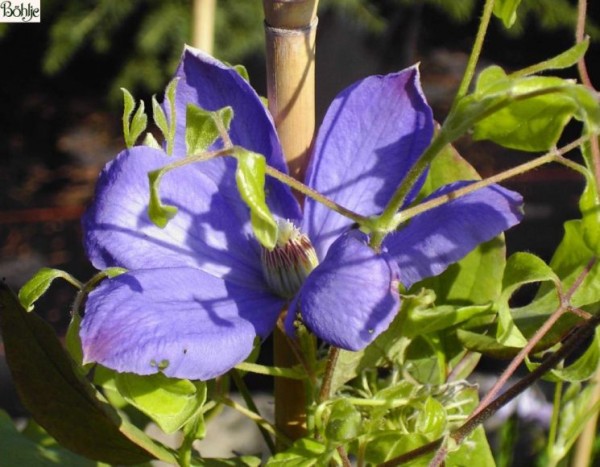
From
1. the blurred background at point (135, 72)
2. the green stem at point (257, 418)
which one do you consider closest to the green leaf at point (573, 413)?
the green stem at point (257, 418)

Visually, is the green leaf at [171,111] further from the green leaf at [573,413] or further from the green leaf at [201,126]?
the green leaf at [573,413]

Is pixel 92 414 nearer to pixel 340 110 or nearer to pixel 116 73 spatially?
pixel 340 110

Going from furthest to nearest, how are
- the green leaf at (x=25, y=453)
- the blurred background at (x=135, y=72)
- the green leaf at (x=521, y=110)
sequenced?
the blurred background at (x=135, y=72)
the green leaf at (x=25, y=453)
the green leaf at (x=521, y=110)

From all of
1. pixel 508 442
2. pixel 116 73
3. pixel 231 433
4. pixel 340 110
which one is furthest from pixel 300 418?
pixel 116 73

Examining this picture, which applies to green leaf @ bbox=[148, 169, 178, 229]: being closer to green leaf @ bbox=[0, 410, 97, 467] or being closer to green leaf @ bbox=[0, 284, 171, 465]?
green leaf @ bbox=[0, 284, 171, 465]

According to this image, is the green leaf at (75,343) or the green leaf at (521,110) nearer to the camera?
the green leaf at (521,110)
